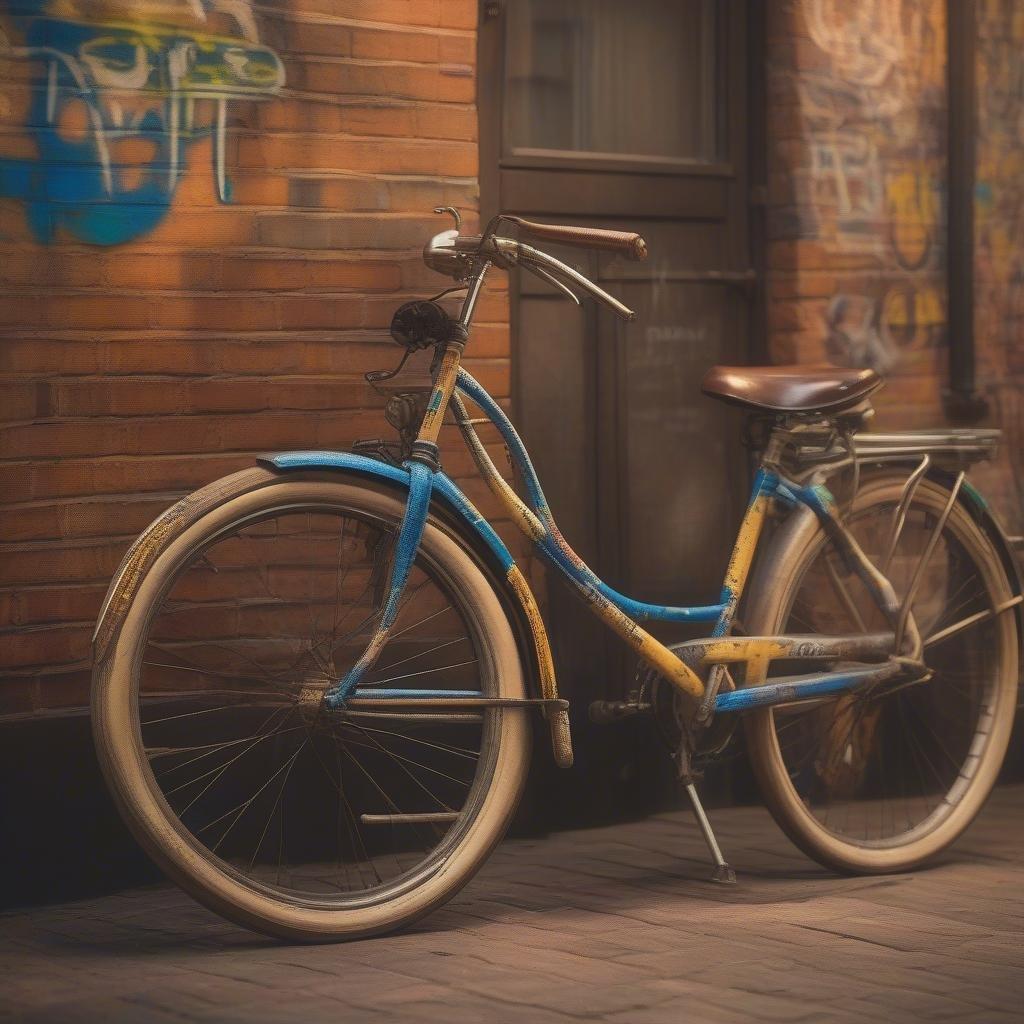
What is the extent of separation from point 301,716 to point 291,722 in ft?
2.42

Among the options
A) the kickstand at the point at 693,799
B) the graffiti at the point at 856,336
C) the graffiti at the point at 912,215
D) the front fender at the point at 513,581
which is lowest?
the kickstand at the point at 693,799

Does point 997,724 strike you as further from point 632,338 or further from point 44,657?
point 44,657

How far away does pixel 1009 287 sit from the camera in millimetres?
6129

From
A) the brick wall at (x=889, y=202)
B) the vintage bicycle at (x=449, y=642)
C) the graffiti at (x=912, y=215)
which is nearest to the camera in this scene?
the vintage bicycle at (x=449, y=642)

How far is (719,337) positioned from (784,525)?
3.48 ft

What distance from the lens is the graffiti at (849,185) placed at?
565 centimetres

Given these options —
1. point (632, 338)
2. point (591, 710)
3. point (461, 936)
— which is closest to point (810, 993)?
point (461, 936)

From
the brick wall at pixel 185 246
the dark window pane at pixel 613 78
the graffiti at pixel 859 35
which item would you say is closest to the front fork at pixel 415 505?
the brick wall at pixel 185 246

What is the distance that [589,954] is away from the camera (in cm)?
394

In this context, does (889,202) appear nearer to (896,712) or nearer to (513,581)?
(896,712)

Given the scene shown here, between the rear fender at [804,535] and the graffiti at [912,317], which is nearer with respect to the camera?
the rear fender at [804,535]

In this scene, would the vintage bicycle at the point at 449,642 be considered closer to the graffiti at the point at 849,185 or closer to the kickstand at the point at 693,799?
the kickstand at the point at 693,799

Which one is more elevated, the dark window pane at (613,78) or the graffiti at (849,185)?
the dark window pane at (613,78)

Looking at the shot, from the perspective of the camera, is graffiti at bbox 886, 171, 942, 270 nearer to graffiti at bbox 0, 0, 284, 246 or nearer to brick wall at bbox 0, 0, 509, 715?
brick wall at bbox 0, 0, 509, 715
